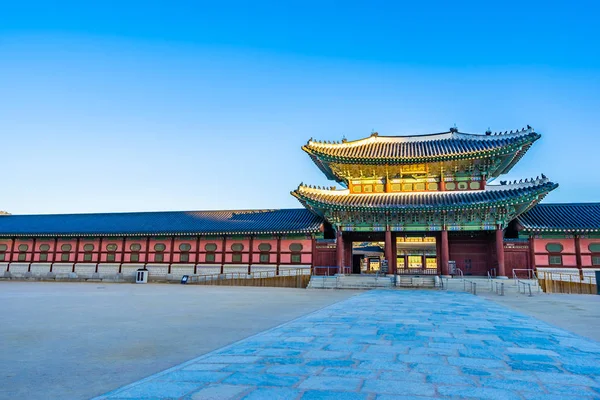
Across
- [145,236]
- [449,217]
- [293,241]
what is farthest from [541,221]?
[145,236]

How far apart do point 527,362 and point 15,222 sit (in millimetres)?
45662

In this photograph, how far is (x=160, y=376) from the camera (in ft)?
15.3

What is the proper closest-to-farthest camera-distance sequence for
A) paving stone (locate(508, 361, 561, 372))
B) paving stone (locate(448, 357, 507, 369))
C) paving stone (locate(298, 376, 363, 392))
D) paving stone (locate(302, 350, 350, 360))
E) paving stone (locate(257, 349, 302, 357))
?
paving stone (locate(298, 376, 363, 392)), paving stone (locate(508, 361, 561, 372)), paving stone (locate(448, 357, 507, 369)), paving stone (locate(302, 350, 350, 360)), paving stone (locate(257, 349, 302, 357))

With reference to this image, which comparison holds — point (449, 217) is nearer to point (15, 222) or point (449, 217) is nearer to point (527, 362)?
point (527, 362)

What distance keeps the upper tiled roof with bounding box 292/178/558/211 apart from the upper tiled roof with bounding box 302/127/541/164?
99.7 inches

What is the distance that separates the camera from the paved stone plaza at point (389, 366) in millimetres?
4086

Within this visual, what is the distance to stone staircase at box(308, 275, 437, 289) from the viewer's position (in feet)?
79.1

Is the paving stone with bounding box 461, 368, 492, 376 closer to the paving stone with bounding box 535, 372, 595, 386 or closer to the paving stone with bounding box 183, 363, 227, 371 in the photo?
the paving stone with bounding box 535, 372, 595, 386

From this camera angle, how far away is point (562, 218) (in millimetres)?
26625

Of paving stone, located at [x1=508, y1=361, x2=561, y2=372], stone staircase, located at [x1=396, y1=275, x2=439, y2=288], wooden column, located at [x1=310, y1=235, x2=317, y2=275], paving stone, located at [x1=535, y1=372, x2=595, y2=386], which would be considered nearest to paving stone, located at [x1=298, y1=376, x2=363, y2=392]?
paving stone, located at [x1=535, y1=372, x2=595, y2=386]

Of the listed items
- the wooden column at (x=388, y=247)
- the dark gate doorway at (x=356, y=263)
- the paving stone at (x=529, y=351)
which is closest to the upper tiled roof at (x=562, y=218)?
the wooden column at (x=388, y=247)

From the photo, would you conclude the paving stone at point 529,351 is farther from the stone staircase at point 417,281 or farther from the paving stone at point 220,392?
the stone staircase at point 417,281

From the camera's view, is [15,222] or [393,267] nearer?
[393,267]

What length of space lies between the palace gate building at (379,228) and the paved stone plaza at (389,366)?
60.5 ft
